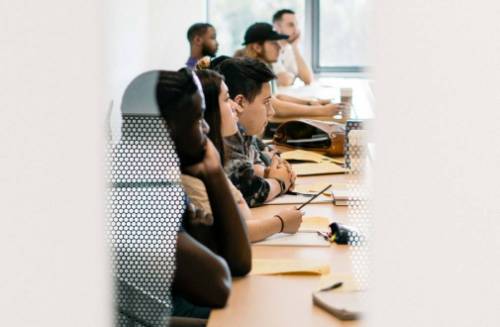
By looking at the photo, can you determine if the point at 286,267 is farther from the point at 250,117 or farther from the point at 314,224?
the point at 250,117

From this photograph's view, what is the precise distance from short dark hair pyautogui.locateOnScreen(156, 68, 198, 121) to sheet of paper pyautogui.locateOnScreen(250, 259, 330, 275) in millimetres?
212

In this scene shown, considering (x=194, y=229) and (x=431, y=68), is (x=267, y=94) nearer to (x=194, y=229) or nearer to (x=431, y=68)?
(x=194, y=229)

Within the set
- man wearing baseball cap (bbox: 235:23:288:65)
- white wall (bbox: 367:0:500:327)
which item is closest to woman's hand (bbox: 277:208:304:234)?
white wall (bbox: 367:0:500:327)

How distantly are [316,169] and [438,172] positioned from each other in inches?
83.4

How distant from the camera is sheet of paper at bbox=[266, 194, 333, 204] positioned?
82.4 inches

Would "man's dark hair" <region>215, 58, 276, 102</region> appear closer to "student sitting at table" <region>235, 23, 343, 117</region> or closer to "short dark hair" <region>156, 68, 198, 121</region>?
"short dark hair" <region>156, 68, 198, 121</region>

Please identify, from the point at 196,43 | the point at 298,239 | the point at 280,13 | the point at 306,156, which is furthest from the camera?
the point at 280,13

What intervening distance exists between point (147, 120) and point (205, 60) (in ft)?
3.43

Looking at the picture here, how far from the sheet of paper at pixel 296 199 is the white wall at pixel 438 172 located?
1267 millimetres

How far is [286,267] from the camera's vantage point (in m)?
1.23

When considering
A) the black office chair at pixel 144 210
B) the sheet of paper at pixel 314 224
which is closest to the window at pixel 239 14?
the sheet of paper at pixel 314 224

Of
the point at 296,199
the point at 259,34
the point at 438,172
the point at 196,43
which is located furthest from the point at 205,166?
the point at 259,34

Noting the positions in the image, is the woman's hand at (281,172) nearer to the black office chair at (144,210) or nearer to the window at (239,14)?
the black office chair at (144,210)

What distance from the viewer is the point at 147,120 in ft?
2.97
